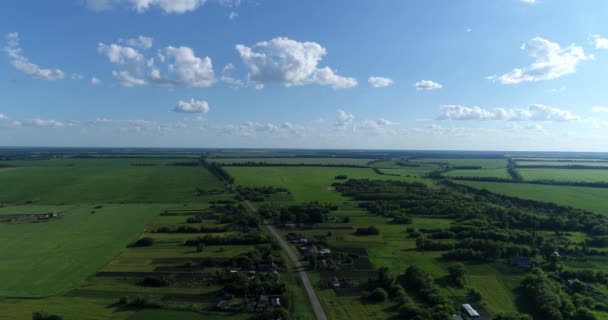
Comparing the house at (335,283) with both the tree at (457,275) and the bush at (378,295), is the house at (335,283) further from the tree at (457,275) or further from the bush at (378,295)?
the tree at (457,275)

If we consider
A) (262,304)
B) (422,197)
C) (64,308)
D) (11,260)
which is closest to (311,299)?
(262,304)

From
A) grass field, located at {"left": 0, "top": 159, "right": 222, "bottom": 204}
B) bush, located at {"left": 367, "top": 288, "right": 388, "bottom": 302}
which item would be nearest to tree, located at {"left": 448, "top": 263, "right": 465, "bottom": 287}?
bush, located at {"left": 367, "top": 288, "right": 388, "bottom": 302}

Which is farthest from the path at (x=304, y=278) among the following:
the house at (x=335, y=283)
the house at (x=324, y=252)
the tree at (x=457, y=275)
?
the tree at (x=457, y=275)

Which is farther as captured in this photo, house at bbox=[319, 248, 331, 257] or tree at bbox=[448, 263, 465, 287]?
house at bbox=[319, 248, 331, 257]

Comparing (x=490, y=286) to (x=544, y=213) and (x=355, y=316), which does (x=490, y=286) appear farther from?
(x=544, y=213)

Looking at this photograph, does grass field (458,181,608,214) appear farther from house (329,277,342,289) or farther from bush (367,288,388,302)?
house (329,277,342,289)

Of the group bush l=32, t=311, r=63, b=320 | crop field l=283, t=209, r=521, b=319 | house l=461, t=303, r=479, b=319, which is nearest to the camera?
bush l=32, t=311, r=63, b=320
